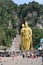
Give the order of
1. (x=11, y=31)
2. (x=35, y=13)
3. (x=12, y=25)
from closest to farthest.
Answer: (x=11, y=31) < (x=12, y=25) < (x=35, y=13)

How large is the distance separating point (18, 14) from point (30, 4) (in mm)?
4128

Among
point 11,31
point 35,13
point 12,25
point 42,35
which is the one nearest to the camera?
point 42,35

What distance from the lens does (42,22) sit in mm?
75562

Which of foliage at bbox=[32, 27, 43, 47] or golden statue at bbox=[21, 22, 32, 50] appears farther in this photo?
foliage at bbox=[32, 27, 43, 47]

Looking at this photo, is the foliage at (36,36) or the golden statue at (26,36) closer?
the golden statue at (26,36)

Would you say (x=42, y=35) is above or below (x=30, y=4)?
below

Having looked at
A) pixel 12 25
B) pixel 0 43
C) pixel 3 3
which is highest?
pixel 3 3

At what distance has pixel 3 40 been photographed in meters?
52.2

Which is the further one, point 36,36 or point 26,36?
point 36,36

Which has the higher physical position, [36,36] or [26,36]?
[36,36]

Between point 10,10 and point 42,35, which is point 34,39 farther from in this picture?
point 10,10

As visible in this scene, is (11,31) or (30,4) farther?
(30,4)

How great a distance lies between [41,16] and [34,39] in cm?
2080

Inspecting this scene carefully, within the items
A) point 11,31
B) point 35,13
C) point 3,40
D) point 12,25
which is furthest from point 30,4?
point 3,40
